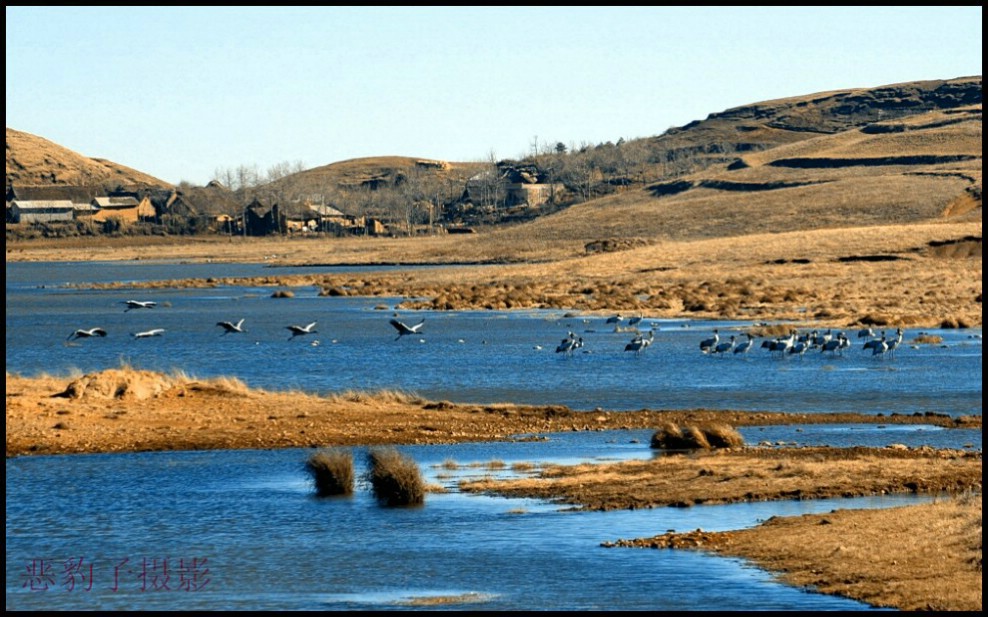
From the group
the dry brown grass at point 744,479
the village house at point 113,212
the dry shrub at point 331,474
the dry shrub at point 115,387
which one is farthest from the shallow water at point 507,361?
the village house at point 113,212

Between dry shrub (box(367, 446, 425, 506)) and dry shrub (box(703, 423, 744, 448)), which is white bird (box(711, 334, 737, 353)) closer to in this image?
dry shrub (box(703, 423, 744, 448))

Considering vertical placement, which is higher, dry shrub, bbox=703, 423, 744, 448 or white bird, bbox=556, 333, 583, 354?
white bird, bbox=556, 333, 583, 354

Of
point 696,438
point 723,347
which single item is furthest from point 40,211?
point 696,438

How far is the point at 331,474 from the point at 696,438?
729 centimetres

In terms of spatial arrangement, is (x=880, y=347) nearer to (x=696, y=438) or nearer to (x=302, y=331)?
(x=696, y=438)

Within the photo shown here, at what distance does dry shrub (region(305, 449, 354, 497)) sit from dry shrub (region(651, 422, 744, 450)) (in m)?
6.62

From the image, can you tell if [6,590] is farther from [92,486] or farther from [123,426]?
[123,426]

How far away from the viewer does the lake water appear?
53.7 feet

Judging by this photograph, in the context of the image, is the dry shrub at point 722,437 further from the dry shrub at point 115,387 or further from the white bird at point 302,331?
the white bird at point 302,331

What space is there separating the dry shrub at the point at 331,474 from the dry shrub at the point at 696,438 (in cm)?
662

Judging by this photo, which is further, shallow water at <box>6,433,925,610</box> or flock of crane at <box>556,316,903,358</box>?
flock of crane at <box>556,316,903,358</box>

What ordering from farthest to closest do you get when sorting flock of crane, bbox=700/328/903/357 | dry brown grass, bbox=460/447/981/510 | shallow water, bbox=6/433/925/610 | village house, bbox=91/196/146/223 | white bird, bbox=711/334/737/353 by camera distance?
village house, bbox=91/196/146/223 < white bird, bbox=711/334/737/353 < flock of crane, bbox=700/328/903/357 < dry brown grass, bbox=460/447/981/510 < shallow water, bbox=6/433/925/610

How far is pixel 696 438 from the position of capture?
26672mm

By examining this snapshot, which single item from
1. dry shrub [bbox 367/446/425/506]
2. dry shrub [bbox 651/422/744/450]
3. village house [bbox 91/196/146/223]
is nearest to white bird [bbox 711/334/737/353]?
dry shrub [bbox 651/422/744/450]
